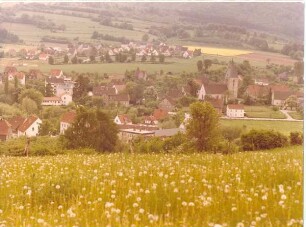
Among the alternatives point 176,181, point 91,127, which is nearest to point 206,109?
point 91,127

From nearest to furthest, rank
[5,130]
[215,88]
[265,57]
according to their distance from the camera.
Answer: [265,57], [215,88], [5,130]

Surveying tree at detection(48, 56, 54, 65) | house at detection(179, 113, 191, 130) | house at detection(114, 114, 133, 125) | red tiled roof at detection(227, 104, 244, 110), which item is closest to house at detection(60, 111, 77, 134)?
house at detection(114, 114, 133, 125)

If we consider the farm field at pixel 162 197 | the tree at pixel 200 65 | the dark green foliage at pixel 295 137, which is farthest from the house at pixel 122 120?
the dark green foliage at pixel 295 137

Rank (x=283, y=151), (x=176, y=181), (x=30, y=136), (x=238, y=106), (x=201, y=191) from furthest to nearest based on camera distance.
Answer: (x=30, y=136) < (x=238, y=106) < (x=283, y=151) < (x=176, y=181) < (x=201, y=191)

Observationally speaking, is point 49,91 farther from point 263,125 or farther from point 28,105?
point 263,125

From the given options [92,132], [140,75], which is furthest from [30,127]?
[140,75]

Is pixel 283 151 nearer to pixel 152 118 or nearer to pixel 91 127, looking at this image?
pixel 152 118

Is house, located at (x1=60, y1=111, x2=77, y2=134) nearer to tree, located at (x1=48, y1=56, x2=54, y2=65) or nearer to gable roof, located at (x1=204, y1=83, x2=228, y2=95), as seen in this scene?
tree, located at (x1=48, y1=56, x2=54, y2=65)
